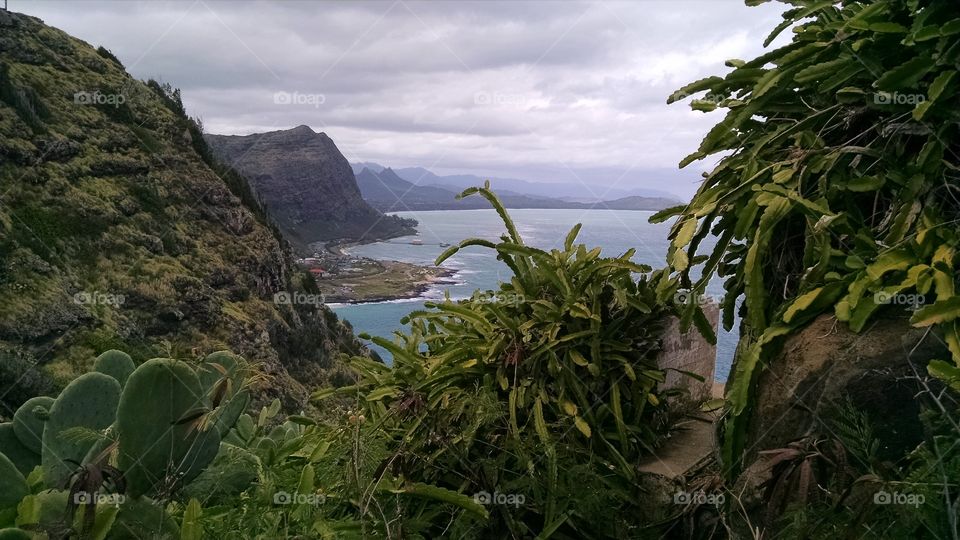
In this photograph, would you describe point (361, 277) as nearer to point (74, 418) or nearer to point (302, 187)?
point (302, 187)

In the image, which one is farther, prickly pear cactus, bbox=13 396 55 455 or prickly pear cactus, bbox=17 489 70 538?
prickly pear cactus, bbox=13 396 55 455

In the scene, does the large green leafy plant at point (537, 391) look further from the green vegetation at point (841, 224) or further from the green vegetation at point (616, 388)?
the green vegetation at point (841, 224)

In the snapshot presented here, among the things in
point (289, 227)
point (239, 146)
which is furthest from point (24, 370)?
point (239, 146)

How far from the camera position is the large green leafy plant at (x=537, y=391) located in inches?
91.8

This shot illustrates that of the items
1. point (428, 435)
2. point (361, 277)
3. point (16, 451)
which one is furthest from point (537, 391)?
point (361, 277)

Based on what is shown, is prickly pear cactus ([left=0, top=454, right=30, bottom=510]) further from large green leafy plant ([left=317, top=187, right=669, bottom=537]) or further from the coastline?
the coastline

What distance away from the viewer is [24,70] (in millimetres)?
40531

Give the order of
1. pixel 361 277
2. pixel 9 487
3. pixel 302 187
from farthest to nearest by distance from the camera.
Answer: pixel 302 187 → pixel 361 277 → pixel 9 487

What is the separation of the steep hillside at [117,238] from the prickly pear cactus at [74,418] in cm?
1934

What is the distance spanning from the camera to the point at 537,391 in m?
2.58

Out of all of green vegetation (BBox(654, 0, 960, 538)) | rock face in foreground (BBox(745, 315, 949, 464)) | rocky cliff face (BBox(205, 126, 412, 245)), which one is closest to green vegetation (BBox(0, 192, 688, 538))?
green vegetation (BBox(654, 0, 960, 538))

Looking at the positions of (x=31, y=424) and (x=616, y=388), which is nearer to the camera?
(x=616, y=388)

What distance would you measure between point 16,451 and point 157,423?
1.01m

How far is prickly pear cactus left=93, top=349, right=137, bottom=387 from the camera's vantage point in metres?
2.92
